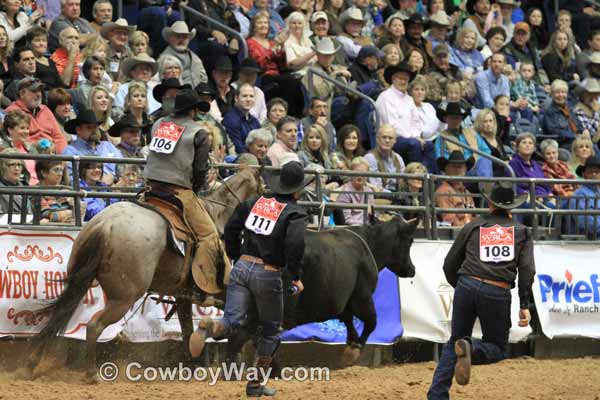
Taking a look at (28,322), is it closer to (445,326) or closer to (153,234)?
(153,234)

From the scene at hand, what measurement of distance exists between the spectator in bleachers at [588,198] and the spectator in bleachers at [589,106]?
2403 mm

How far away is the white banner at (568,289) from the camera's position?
14.4 meters

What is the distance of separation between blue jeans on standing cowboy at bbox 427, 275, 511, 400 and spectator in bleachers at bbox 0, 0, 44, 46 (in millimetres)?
7361

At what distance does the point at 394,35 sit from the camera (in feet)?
65.0

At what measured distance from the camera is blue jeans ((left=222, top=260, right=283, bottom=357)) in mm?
10250

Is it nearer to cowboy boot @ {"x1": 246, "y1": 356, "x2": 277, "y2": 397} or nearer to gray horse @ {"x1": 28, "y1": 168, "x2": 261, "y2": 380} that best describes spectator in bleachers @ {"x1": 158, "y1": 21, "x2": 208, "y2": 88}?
gray horse @ {"x1": 28, "y1": 168, "x2": 261, "y2": 380}

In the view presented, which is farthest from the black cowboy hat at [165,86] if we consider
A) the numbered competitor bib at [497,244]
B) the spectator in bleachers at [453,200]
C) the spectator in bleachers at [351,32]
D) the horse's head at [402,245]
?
the spectator in bleachers at [351,32]

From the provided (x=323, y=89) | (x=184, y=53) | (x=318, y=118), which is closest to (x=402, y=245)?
(x=318, y=118)

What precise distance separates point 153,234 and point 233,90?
21.0 ft

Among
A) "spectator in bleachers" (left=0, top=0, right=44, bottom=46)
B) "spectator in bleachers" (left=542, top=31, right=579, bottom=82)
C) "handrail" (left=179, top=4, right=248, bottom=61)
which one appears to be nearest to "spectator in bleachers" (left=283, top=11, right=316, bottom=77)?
"handrail" (left=179, top=4, right=248, bottom=61)

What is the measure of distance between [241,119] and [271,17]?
3.92 metres

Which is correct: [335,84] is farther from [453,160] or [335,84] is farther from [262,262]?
[262,262]

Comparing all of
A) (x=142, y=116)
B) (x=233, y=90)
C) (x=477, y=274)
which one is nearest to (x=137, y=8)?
→ (x=233, y=90)

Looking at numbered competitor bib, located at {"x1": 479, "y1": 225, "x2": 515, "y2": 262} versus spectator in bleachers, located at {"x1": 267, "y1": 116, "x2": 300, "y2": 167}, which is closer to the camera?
numbered competitor bib, located at {"x1": 479, "y1": 225, "x2": 515, "y2": 262}
